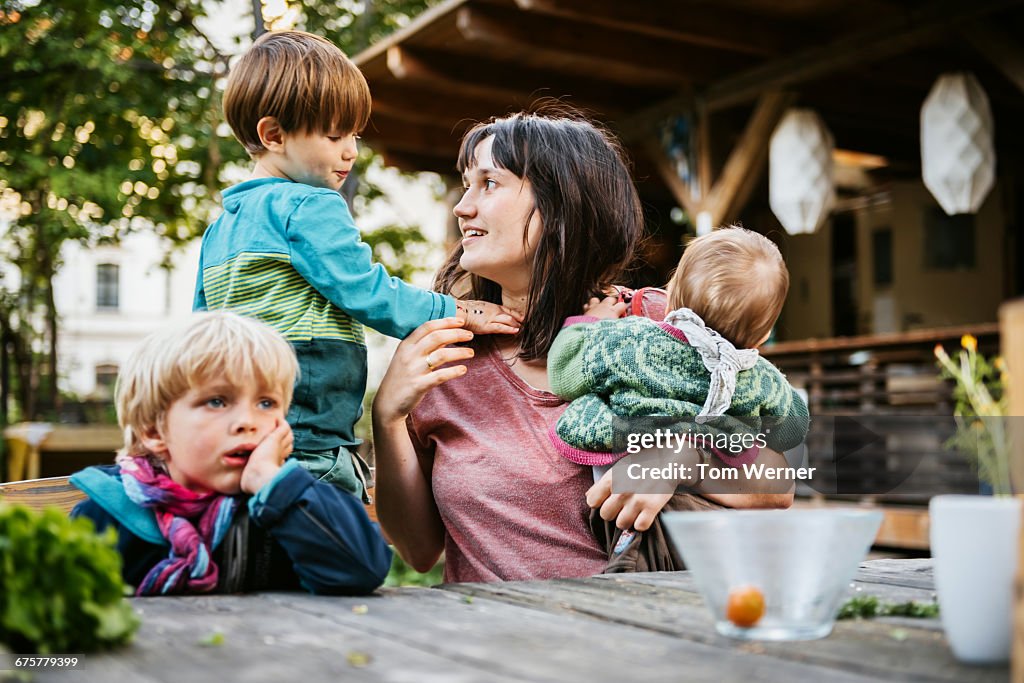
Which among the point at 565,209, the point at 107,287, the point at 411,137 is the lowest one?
the point at 565,209

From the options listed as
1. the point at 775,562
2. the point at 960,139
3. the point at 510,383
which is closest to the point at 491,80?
the point at 960,139

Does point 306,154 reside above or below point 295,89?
below

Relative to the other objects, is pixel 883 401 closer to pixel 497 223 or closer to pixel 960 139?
pixel 960 139

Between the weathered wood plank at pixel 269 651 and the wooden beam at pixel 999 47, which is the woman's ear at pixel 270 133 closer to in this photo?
the weathered wood plank at pixel 269 651

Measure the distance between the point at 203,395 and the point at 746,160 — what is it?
4852mm

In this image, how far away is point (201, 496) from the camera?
147 cm

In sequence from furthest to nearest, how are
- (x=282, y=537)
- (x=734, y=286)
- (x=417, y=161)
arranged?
(x=417, y=161), (x=734, y=286), (x=282, y=537)

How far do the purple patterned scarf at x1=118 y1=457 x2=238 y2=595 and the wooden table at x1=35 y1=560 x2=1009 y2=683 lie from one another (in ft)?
0.24

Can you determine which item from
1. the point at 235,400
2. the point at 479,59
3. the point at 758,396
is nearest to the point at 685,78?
the point at 479,59

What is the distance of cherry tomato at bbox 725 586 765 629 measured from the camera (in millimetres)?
1004

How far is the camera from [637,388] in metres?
1.93

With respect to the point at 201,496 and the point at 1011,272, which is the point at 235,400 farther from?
the point at 1011,272

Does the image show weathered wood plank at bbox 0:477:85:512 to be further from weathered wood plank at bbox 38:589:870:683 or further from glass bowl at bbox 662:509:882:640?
glass bowl at bbox 662:509:882:640

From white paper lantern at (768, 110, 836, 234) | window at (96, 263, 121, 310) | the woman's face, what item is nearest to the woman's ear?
the woman's face
